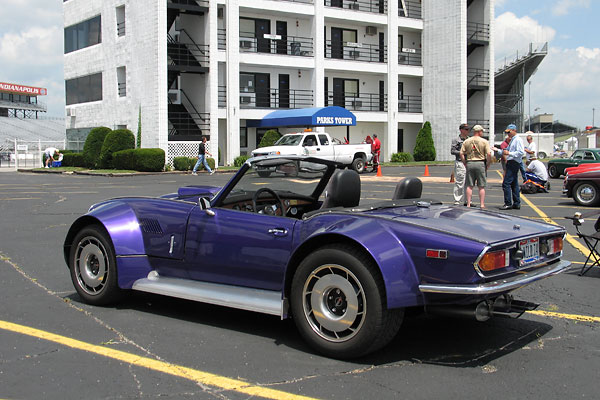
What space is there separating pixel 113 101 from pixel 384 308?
122ft

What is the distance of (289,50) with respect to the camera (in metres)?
40.6

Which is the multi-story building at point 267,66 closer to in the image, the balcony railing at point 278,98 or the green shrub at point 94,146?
the balcony railing at point 278,98

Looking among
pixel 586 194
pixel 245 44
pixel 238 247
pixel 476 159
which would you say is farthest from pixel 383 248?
pixel 245 44

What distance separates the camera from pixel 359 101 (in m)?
43.6

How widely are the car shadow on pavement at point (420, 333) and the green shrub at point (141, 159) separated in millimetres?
25943

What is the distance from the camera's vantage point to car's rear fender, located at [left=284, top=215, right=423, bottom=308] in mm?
3977

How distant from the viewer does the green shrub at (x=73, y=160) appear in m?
36.8

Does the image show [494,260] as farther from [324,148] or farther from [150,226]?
[324,148]

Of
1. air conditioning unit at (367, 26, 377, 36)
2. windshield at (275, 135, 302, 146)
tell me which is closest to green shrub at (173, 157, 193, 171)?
windshield at (275, 135, 302, 146)

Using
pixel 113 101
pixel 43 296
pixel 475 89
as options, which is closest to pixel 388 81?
pixel 475 89

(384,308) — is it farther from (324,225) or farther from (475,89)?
(475,89)

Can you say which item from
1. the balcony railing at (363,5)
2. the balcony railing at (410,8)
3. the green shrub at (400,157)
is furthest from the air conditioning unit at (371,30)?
the green shrub at (400,157)

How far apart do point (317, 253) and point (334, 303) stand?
0.36 m

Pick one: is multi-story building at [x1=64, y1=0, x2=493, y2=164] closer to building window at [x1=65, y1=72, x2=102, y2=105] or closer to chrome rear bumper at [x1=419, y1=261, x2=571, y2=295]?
building window at [x1=65, y1=72, x2=102, y2=105]
